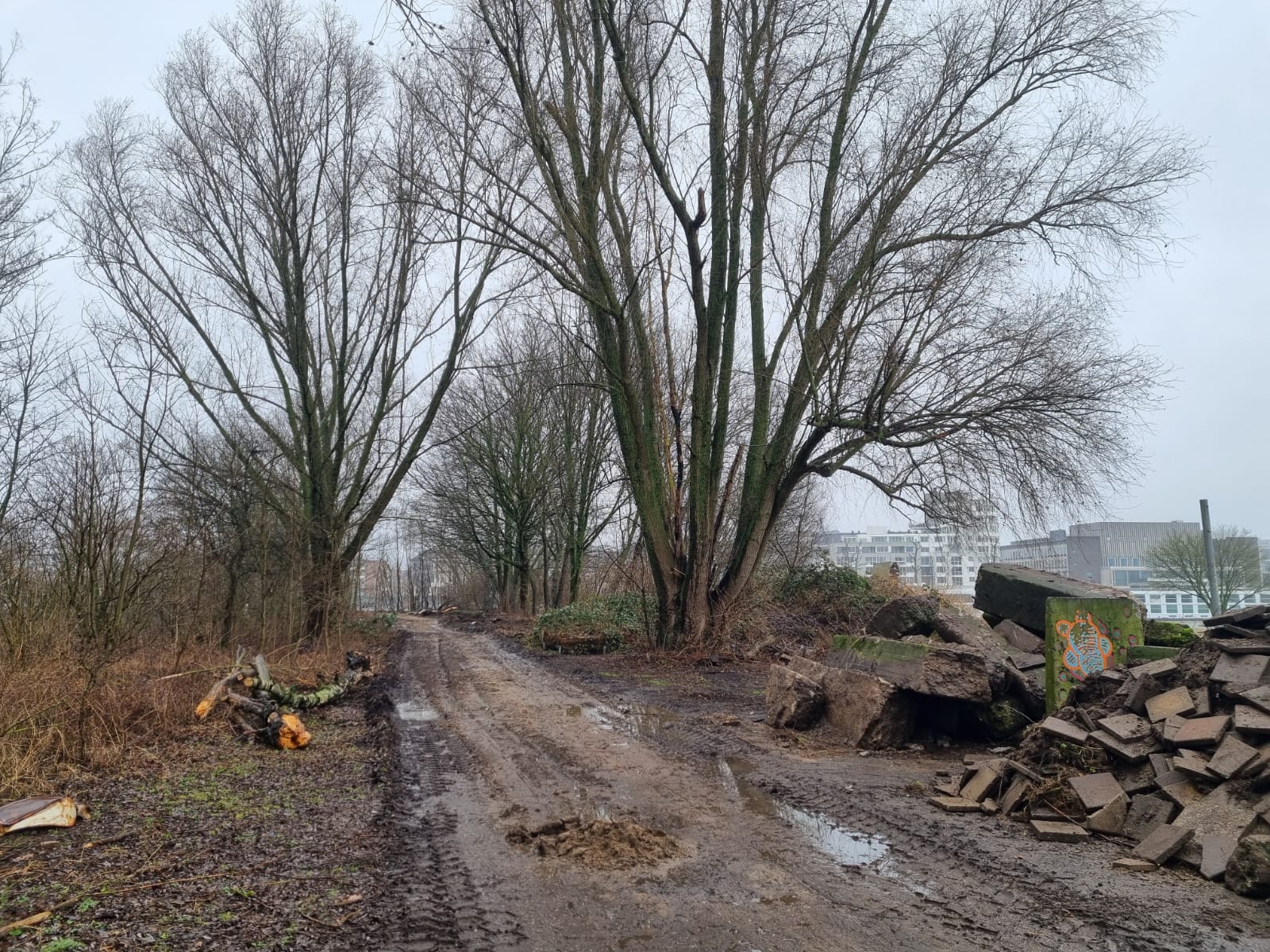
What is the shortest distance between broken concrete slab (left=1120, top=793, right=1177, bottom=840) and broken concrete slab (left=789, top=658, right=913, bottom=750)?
111 inches

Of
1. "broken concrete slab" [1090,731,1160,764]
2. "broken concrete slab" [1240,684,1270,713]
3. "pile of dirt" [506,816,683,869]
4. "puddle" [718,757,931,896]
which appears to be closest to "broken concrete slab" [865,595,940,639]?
"puddle" [718,757,931,896]

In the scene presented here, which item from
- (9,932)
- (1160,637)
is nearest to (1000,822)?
(1160,637)

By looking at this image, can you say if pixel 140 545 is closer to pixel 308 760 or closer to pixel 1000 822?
pixel 308 760

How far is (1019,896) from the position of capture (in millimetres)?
4387

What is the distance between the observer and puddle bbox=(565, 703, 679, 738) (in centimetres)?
926

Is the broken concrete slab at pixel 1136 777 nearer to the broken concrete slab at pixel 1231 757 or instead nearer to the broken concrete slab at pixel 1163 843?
the broken concrete slab at pixel 1231 757

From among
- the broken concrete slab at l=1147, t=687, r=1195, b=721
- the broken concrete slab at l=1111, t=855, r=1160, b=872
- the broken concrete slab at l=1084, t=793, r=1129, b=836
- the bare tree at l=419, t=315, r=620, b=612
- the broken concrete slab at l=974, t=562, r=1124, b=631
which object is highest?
the bare tree at l=419, t=315, r=620, b=612

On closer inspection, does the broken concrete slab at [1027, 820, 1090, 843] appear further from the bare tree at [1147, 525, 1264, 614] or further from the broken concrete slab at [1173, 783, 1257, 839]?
the bare tree at [1147, 525, 1264, 614]

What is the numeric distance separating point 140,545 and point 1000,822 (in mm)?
8927

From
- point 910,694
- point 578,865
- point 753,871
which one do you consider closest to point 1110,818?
point 753,871

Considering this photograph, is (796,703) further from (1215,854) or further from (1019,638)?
(1215,854)

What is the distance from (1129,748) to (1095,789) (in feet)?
1.48

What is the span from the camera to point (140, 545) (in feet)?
30.8

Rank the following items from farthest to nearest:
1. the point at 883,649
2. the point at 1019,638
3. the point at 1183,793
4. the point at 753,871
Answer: the point at 1019,638, the point at 883,649, the point at 1183,793, the point at 753,871
